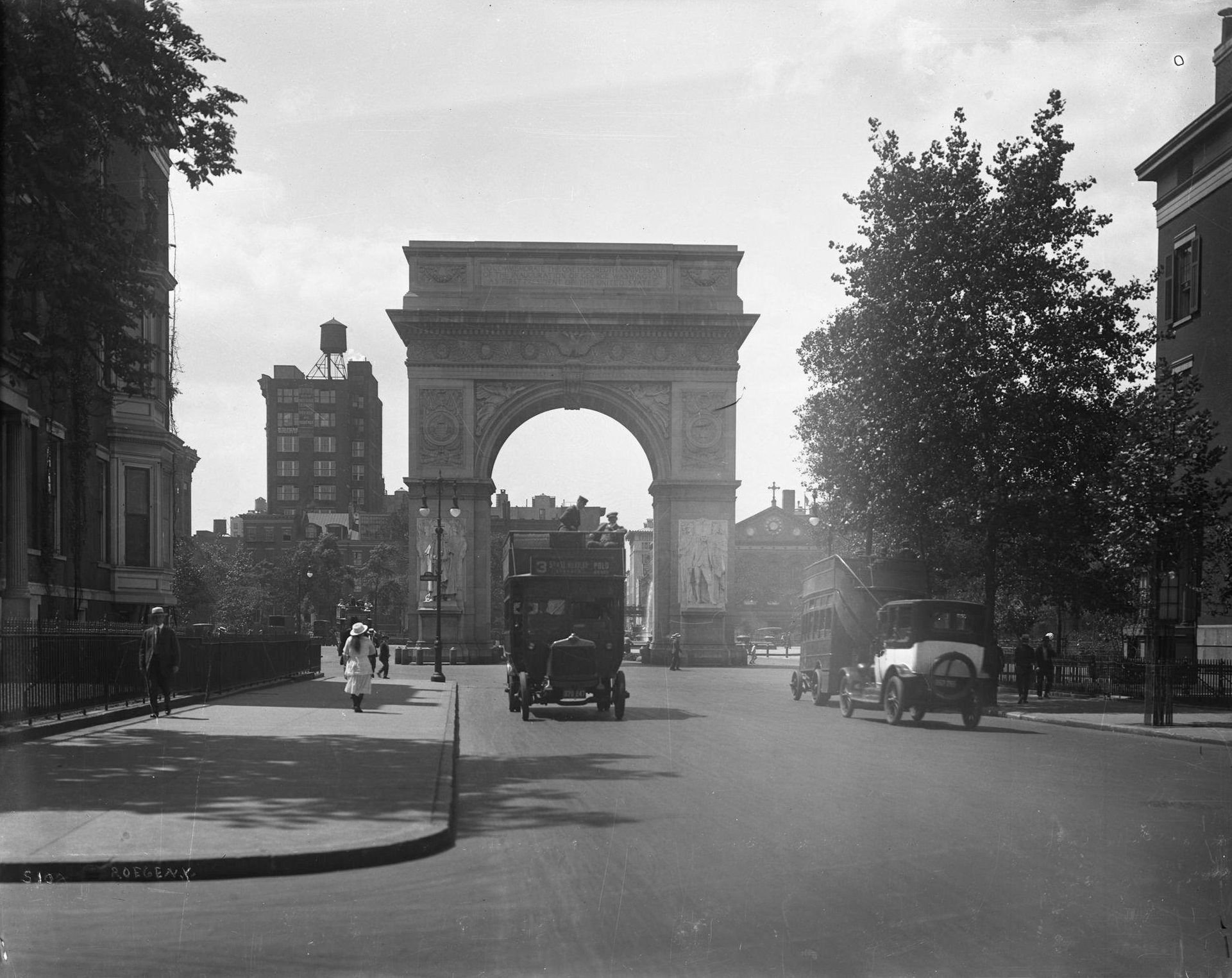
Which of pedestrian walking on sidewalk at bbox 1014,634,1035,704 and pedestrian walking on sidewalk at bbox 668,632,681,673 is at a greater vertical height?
pedestrian walking on sidewalk at bbox 1014,634,1035,704

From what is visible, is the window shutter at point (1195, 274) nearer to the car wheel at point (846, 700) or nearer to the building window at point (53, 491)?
the car wheel at point (846, 700)

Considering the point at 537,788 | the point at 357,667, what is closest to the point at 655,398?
the point at 357,667

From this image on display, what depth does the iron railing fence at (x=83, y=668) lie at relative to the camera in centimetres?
1720

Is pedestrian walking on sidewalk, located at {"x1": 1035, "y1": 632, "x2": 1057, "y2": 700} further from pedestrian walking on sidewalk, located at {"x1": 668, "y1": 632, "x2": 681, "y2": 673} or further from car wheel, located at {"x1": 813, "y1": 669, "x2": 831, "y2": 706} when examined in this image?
pedestrian walking on sidewalk, located at {"x1": 668, "y1": 632, "x2": 681, "y2": 673}

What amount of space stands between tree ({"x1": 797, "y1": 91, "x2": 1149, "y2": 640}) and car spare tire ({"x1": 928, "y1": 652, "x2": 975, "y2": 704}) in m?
8.64

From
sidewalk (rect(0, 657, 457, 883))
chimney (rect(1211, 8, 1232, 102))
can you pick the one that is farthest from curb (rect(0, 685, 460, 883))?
chimney (rect(1211, 8, 1232, 102))

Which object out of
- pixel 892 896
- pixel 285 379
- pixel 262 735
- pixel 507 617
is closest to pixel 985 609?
pixel 507 617

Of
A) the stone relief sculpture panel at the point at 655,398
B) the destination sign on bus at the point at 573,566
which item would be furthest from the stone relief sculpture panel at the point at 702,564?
the destination sign on bus at the point at 573,566

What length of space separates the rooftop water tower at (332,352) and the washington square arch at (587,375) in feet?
273

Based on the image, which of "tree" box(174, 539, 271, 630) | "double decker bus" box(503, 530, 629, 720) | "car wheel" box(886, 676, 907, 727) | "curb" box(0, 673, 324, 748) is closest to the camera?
"curb" box(0, 673, 324, 748)

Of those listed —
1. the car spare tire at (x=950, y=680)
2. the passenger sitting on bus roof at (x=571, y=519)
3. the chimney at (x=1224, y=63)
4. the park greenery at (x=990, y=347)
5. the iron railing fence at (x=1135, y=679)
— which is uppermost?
the chimney at (x=1224, y=63)

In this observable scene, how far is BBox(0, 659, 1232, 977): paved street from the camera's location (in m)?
6.15

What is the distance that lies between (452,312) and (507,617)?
1420 inches

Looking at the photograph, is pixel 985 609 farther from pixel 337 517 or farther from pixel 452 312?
pixel 337 517
